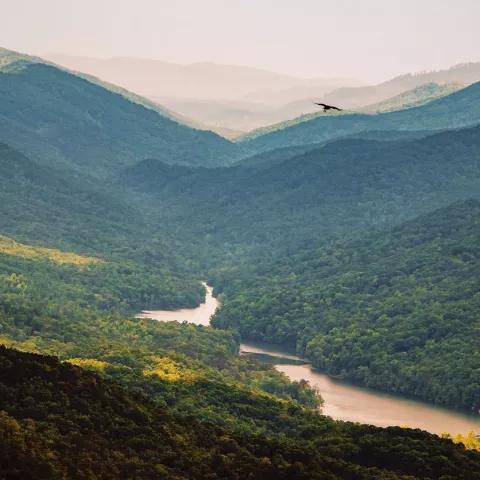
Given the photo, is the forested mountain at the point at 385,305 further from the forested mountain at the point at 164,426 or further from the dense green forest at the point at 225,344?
the forested mountain at the point at 164,426

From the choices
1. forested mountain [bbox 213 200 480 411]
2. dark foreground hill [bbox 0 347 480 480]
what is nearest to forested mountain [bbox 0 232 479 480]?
dark foreground hill [bbox 0 347 480 480]

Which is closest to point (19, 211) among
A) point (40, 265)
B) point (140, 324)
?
point (40, 265)

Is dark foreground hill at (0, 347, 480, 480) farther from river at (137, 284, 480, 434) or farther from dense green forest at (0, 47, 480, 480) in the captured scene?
river at (137, 284, 480, 434)

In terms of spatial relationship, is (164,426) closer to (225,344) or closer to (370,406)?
(370,406)

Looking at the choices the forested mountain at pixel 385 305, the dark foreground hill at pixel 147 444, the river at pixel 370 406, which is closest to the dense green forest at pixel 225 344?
the dark foreground hill at pixel 147 444

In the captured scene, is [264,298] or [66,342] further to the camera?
[264,298]

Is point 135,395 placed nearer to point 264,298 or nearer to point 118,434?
point 118,434

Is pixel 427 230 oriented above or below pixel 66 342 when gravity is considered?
above
